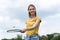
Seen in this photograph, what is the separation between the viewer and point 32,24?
7332 mm

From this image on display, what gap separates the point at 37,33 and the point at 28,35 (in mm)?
238

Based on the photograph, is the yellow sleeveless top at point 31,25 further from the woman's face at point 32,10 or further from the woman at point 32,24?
the woman's face at point 32,10

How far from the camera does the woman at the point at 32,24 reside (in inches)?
287

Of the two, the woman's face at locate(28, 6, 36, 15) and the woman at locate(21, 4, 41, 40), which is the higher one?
the woman's face at locate(28, 6, 36, 15)

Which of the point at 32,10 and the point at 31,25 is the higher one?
the point at 32,10

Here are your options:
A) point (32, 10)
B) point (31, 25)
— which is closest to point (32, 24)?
point (31, 25)

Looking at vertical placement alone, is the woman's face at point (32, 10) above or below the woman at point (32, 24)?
above

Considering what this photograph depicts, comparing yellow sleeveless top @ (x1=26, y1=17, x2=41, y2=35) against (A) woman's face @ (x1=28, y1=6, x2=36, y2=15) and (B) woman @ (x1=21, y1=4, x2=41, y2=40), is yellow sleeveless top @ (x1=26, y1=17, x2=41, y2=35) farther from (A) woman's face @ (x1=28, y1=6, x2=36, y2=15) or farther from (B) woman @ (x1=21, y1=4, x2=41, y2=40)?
(A) woman's face @ (x1=28, y1=6, x2=36, y2=15)

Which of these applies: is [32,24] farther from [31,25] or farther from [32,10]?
[32,10]

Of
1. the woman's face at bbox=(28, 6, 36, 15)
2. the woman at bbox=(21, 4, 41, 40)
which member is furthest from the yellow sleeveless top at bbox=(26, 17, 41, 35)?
the woman's face at bbox=(28, 6, 36, 15)

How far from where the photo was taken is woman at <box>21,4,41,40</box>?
728 centimetres

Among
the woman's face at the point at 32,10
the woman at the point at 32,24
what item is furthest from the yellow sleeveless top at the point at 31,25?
the woman's face at the point at 32,10

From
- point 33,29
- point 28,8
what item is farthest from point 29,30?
point 28,8

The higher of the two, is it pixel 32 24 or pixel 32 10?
pixel 32 10
